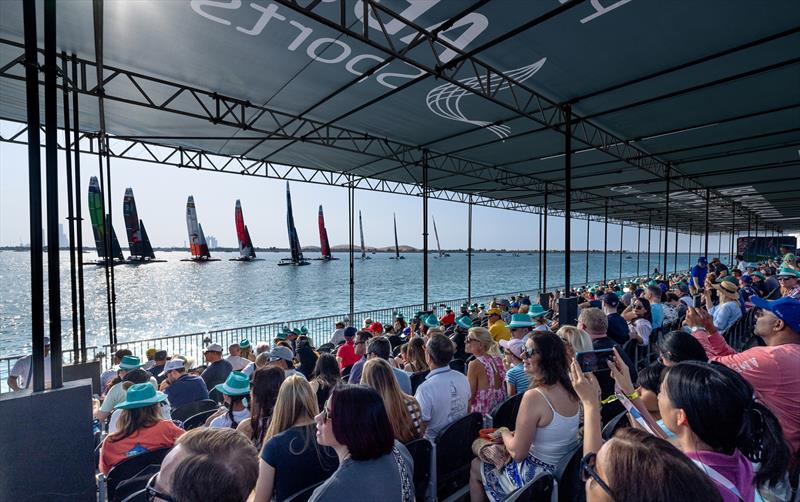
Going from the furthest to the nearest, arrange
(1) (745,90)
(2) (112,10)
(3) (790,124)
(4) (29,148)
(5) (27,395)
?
1. (3) (790,124)
2. (1) (745,90)
3. (2) (112,10)
4. (4) (29,148)
5. (5) (27,395)

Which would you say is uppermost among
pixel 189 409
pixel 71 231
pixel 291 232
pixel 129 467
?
pixel 291 232

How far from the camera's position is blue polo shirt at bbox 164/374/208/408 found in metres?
4.02

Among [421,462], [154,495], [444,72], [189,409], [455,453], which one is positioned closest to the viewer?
[154,495]

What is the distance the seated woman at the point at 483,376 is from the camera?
327 centimetres

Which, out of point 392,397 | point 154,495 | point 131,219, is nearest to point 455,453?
point 392,397

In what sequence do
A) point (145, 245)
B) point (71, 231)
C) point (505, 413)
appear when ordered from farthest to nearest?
point (145, 245) → point (71, 231) → point (505, 413)

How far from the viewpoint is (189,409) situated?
3.72 meters

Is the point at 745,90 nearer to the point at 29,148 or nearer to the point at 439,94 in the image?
the point at 439,94

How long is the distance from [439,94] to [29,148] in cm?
614

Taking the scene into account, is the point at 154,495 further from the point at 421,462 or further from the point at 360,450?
the point at 421,462

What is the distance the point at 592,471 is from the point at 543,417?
3.24 ft

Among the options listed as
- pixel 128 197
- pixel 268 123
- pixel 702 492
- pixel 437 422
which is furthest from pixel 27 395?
pixel 128 197

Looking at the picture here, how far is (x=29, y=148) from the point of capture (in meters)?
1.98

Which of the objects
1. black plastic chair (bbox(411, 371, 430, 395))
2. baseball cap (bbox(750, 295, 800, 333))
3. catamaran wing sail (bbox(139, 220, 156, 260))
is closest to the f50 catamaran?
catamaran wing sail (bbox(139, 220, 156, 260))
